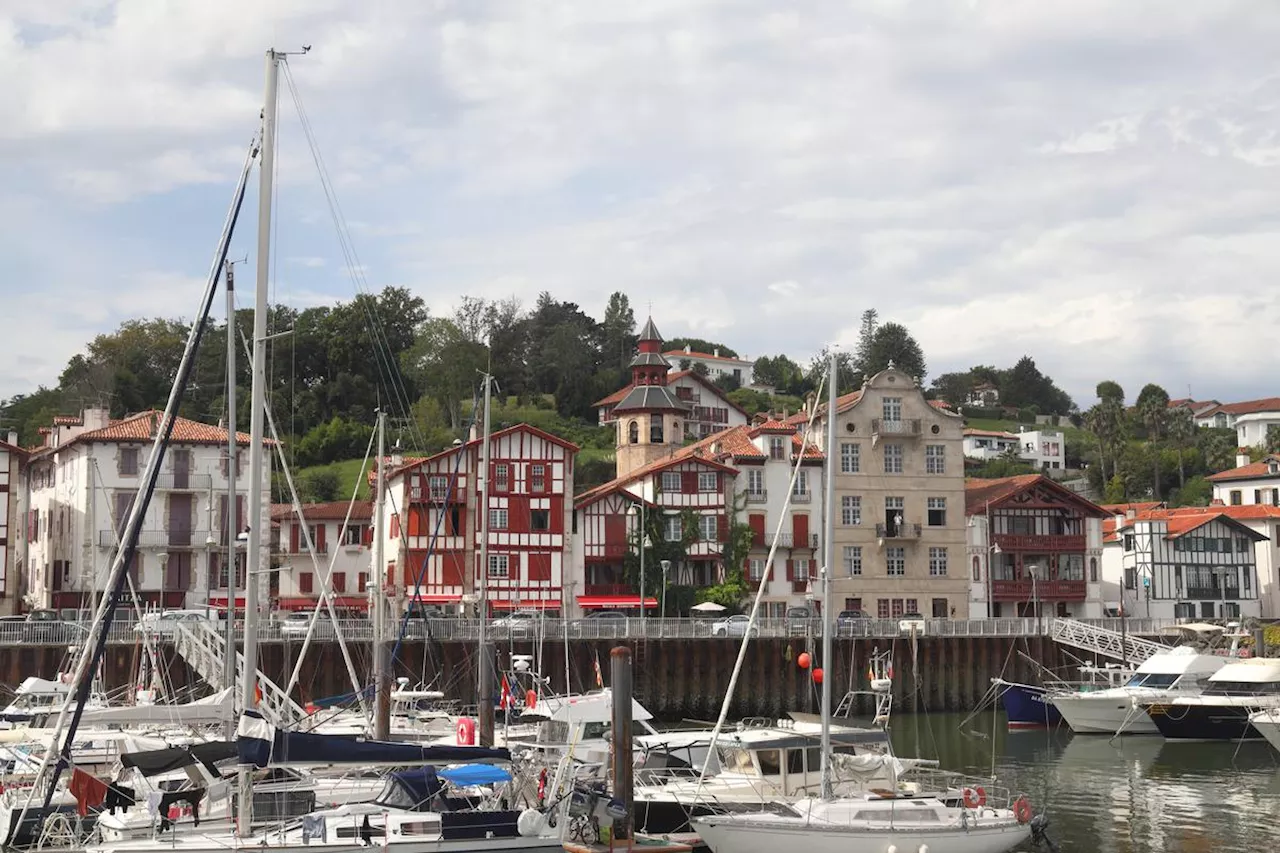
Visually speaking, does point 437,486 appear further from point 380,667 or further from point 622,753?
point 622,753

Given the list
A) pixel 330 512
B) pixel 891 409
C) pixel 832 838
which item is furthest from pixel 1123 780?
pixel 330 512

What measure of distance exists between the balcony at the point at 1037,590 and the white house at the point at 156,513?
41.7m

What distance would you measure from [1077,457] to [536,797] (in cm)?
15491

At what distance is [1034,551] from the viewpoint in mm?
90625

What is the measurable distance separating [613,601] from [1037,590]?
26.5 metres

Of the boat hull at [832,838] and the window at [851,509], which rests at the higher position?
the window at [851,509]

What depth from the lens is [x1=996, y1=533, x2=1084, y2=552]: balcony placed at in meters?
90.1

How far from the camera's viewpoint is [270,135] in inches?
1192

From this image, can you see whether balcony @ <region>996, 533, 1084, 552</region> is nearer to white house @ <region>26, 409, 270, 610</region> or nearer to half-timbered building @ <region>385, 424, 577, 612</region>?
half-timbered building @ <region>385, 424, 577, 612</region>

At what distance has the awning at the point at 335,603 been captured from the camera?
83.1m

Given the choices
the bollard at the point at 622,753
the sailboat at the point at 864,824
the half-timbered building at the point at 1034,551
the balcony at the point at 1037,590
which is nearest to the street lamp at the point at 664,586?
the half-timbered building at the point at 1034,551

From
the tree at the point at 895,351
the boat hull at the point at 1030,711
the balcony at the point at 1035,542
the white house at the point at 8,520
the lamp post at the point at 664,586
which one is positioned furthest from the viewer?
the tree at the point at 895,351

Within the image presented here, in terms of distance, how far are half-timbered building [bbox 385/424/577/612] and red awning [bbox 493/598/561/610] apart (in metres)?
0.05

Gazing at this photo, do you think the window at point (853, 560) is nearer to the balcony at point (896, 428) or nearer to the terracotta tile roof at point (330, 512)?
the balcony at point (896, 428)
